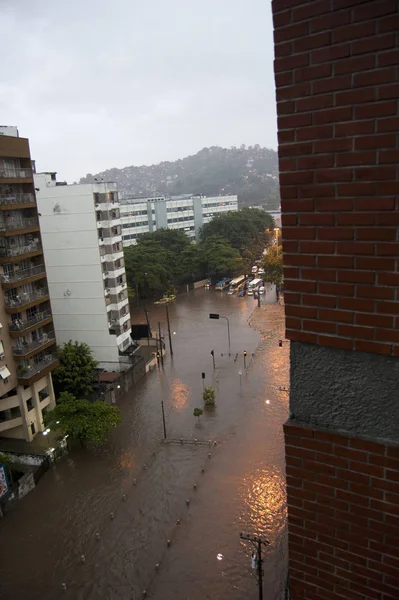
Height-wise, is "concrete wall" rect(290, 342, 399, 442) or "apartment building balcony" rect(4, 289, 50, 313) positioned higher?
"concrete wall" rect(290, 342, 399, 442)

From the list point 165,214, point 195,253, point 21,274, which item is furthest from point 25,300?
point 165,214

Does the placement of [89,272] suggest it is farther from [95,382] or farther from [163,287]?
[163,287]

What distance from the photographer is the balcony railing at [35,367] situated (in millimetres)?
20641

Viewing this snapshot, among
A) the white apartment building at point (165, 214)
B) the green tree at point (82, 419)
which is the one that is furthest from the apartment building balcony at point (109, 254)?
the white apartment building at point (165, 214)

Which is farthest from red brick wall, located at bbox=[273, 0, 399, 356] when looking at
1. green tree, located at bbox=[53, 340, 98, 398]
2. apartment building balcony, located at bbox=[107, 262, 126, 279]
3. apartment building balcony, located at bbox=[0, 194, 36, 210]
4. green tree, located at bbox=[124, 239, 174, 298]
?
green tree, located at bbox=[124, 239, 174, 298]

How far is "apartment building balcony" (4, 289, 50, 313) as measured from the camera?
795 inches

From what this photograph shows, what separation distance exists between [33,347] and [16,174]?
318 inches

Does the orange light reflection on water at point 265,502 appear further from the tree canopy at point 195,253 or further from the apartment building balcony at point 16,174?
the tree canopy at point 195,253

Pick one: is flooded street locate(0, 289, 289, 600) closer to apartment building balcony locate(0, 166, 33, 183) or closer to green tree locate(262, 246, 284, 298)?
apartment building balcony locate(0, 166, 33, 183)

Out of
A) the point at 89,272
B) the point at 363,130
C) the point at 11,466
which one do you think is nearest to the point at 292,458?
the point at 363,130

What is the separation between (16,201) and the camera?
69.7 ft

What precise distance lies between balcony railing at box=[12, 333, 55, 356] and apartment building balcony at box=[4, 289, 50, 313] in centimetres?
171

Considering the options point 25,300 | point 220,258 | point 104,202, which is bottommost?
point 220,258

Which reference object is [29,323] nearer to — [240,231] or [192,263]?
[192,263]
